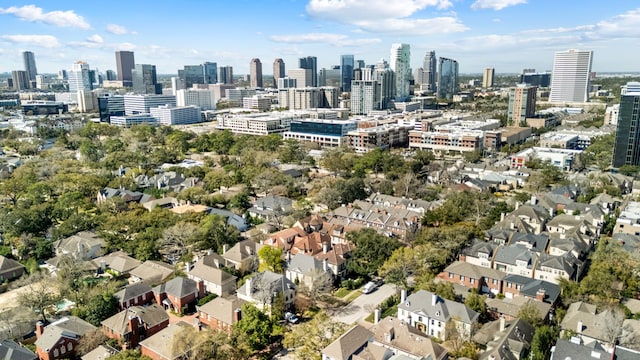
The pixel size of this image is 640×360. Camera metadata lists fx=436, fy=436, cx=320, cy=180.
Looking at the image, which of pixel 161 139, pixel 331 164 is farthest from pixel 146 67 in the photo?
pixel 331 164

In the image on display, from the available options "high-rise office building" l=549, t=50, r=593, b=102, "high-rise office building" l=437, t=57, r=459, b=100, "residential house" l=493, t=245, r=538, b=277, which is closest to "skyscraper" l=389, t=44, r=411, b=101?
"high-rise office building" l=437, t=57, r=459, b=100

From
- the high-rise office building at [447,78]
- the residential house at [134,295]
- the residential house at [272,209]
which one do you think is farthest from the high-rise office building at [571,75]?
the residential house at [134,295]

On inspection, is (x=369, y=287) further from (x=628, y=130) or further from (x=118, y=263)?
(x=628, y=130)

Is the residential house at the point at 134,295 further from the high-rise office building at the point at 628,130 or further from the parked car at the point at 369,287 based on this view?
the high-rise office building at the point at 628,130

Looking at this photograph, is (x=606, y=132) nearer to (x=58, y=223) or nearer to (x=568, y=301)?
(x=568, y=301)

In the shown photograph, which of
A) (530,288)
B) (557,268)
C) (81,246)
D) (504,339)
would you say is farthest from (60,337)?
(557,268)

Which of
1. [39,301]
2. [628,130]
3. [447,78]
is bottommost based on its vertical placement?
[39,301]

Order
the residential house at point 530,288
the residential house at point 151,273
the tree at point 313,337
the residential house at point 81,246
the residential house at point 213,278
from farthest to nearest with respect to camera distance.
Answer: the residential house at point 81,246 < the residential house at point 151,273 < the residential house at point 213,278 < the residential house at point 530,288 < the tree at point 313,337
